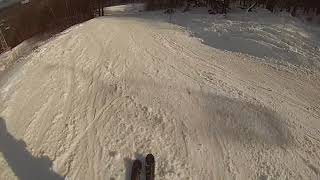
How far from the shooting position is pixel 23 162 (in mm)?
9867

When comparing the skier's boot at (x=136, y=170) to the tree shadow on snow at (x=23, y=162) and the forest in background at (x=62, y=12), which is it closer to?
the tree shadow on snow at (x=23, y=162)

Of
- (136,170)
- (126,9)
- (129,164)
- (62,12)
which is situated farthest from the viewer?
(126,9)

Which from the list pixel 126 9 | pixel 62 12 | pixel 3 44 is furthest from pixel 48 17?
pixel 126 9

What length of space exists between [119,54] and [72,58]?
1784 millimetres

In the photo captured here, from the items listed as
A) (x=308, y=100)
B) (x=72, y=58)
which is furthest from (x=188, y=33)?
(x=308, y=100)

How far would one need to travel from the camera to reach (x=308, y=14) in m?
16.2

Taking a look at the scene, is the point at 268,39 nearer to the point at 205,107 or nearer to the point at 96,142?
the point at 205,107

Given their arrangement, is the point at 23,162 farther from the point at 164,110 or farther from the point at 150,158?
the point at 164,110

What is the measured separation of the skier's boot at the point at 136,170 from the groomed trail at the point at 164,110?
30cm

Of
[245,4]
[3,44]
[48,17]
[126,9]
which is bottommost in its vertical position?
[3,44]

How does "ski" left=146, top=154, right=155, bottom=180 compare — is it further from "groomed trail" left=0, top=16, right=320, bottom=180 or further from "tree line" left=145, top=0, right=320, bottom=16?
"tree line" left=145, top=0, right=320, bottom=16

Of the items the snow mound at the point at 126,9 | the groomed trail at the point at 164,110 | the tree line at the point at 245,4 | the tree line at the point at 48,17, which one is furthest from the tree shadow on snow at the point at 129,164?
the snow mound at the point at 126,9

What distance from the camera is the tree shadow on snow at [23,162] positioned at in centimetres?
940

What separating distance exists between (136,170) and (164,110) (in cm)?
272
